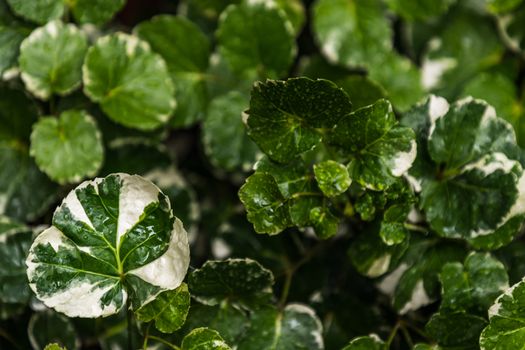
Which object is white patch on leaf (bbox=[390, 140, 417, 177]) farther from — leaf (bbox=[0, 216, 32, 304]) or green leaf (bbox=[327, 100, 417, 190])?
leaf (bbox=[0, 216, 32, 304])

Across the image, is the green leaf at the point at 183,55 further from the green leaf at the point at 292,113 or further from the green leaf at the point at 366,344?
the green leaf at the point at 366,344

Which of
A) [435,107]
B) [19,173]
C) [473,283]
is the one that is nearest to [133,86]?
[19,173]

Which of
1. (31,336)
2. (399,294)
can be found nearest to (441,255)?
(399,294)

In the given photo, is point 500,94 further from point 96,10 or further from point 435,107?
point 96,10

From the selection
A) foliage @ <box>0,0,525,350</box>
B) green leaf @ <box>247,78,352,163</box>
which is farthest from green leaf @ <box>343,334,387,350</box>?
green leaf @ <box>247,78,352,163</box>

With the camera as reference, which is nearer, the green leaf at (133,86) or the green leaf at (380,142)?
the green leaf at (380,142)

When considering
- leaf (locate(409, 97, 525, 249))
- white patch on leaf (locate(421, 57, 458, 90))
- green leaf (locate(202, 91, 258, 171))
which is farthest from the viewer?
white patch on leaf (locate(421, 57, 458, 90))

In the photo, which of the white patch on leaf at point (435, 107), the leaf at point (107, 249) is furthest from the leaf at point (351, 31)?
the leaf at point (107, 249)
